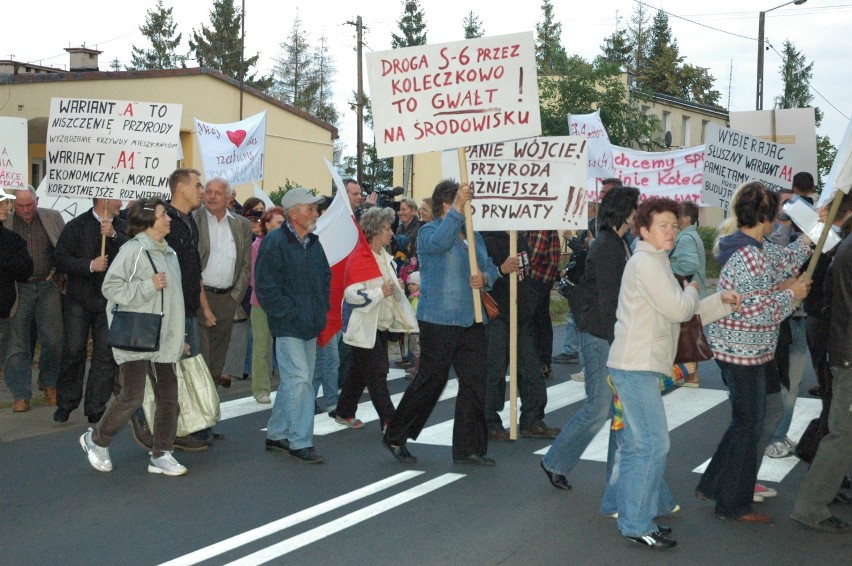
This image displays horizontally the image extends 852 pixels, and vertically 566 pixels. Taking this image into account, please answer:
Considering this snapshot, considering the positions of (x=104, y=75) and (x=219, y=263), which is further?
(x=104, y=75)

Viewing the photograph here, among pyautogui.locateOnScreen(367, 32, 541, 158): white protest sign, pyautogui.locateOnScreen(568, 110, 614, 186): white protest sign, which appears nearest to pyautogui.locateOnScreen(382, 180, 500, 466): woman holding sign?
pyautogui.locateOnScreen(367, 32, 541, 158): white protest sign

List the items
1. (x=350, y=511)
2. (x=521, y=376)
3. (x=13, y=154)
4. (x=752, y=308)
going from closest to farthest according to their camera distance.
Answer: (x=752, y=308) < (x=350, y=511) < (x=521, y=376) < (x=13, y=154)

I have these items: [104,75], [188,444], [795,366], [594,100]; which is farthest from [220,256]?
[594,100]

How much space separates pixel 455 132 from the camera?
26.3 feet

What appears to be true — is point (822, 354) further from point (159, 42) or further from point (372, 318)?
point (159, 42)

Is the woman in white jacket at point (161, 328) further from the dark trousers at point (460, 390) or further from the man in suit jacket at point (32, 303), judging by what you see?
the man in suit jacket at point (32, 303)

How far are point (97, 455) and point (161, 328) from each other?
100cm

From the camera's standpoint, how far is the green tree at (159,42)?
84812mm

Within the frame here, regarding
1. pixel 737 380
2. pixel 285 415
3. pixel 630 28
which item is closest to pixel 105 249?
pixel 285 415

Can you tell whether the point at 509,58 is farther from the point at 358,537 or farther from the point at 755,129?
the point at 755,129

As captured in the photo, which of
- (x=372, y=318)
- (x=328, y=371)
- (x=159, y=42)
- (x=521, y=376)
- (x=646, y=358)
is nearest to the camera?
(x=646, y=358)

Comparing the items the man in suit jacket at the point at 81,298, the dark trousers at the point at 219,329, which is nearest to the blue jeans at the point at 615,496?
the dark trousers at the point at 219,329

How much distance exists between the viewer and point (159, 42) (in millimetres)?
85000

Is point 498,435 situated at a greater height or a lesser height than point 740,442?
lesser
